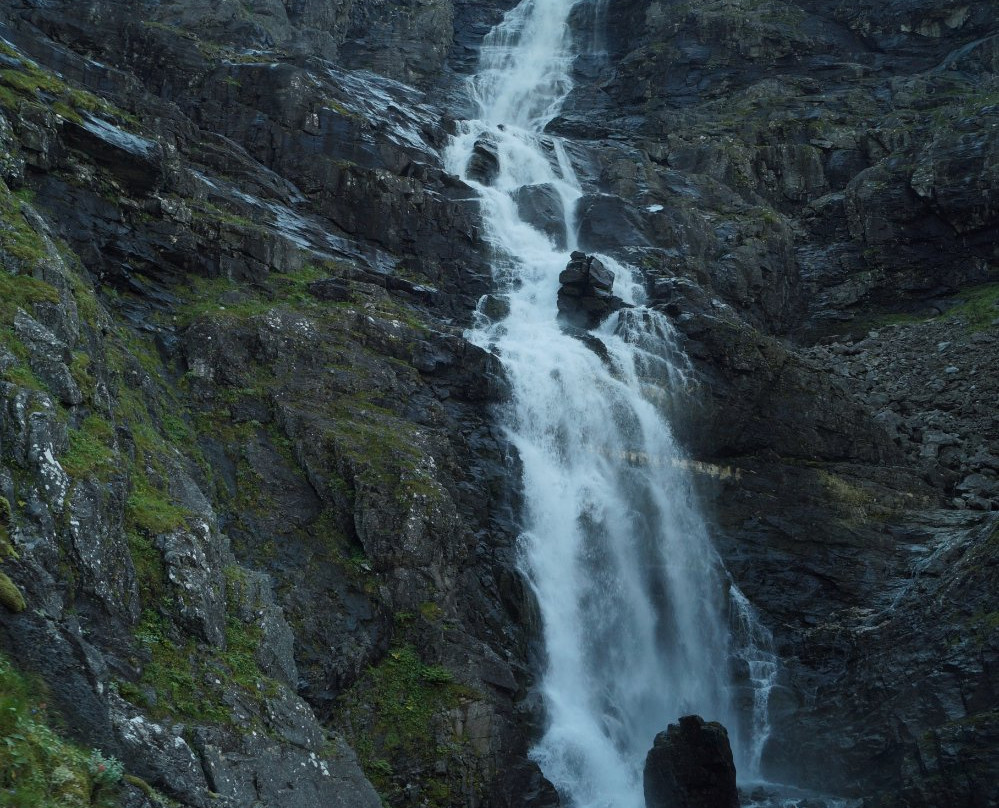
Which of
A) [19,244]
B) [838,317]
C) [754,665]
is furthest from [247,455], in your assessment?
[838,317]

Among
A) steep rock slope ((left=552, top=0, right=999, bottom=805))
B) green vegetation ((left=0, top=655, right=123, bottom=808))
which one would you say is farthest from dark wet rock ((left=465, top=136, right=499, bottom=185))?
green vegetation ((left=0, top=655, right=123, bottom=808))

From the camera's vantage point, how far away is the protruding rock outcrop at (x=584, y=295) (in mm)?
32594

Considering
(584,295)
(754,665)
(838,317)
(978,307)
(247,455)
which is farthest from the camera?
(838,317)

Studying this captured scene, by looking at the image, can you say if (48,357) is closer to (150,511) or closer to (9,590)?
(150,511)

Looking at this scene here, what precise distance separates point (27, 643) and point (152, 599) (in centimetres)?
417

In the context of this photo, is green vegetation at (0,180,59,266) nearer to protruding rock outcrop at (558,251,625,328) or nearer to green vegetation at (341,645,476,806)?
green vegetation at (341,645,476,806)

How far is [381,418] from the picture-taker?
2262 centimetres

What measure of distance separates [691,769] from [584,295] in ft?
61.5

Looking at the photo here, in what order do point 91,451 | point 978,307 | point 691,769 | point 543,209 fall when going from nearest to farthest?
1. point 91,451
2. point 691,769
3. point 978,307
4. point 543,209

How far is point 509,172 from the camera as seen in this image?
42.8 meters

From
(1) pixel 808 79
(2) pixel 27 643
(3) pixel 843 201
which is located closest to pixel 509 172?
(3) pixel 843 201

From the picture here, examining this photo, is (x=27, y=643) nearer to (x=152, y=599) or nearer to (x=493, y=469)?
(x=152, y=599)

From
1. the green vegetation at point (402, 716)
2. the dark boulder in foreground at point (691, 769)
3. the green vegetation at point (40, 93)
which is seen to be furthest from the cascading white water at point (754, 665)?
the green vegetation at point (40, 93)

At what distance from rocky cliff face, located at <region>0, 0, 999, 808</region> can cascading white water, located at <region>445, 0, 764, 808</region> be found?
3.63 feet
